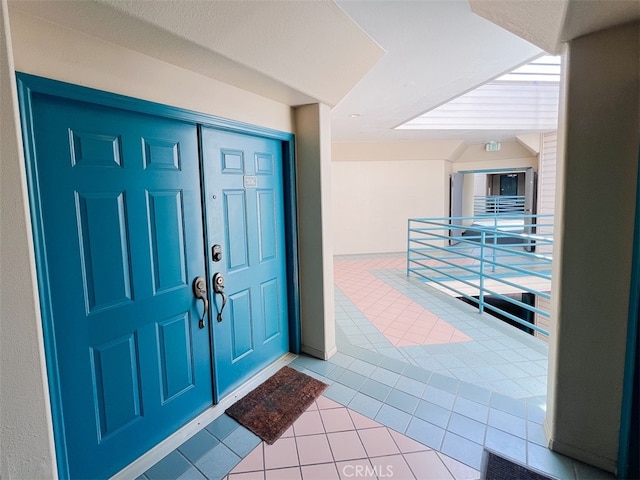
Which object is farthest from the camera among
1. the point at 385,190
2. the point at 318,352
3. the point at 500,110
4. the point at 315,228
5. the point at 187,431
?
the point at 385,190

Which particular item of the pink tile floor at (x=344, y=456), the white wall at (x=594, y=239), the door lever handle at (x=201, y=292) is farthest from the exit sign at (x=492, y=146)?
the door lever handle at (x=201, y=292)

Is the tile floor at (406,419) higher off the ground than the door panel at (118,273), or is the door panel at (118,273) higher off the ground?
the door panel at (118,273)

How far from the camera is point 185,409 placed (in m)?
1.96

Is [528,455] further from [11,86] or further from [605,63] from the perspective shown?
[11,86]

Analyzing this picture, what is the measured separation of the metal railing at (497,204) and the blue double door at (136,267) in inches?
340

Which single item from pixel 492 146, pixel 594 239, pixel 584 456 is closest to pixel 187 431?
pixel 584 456

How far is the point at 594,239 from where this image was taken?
152cm

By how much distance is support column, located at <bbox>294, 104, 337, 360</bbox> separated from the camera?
2.58m

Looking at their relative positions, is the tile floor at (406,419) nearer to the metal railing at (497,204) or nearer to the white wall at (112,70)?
the white wall at (112,70)

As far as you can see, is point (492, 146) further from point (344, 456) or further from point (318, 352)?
point (344, 456)

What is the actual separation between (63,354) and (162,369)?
0.55 m

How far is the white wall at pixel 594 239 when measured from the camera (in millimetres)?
1425

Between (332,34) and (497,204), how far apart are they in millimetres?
9307

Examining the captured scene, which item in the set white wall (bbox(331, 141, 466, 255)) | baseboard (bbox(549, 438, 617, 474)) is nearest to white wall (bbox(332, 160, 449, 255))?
white wall (bbox(331, 141, 466, 255))
